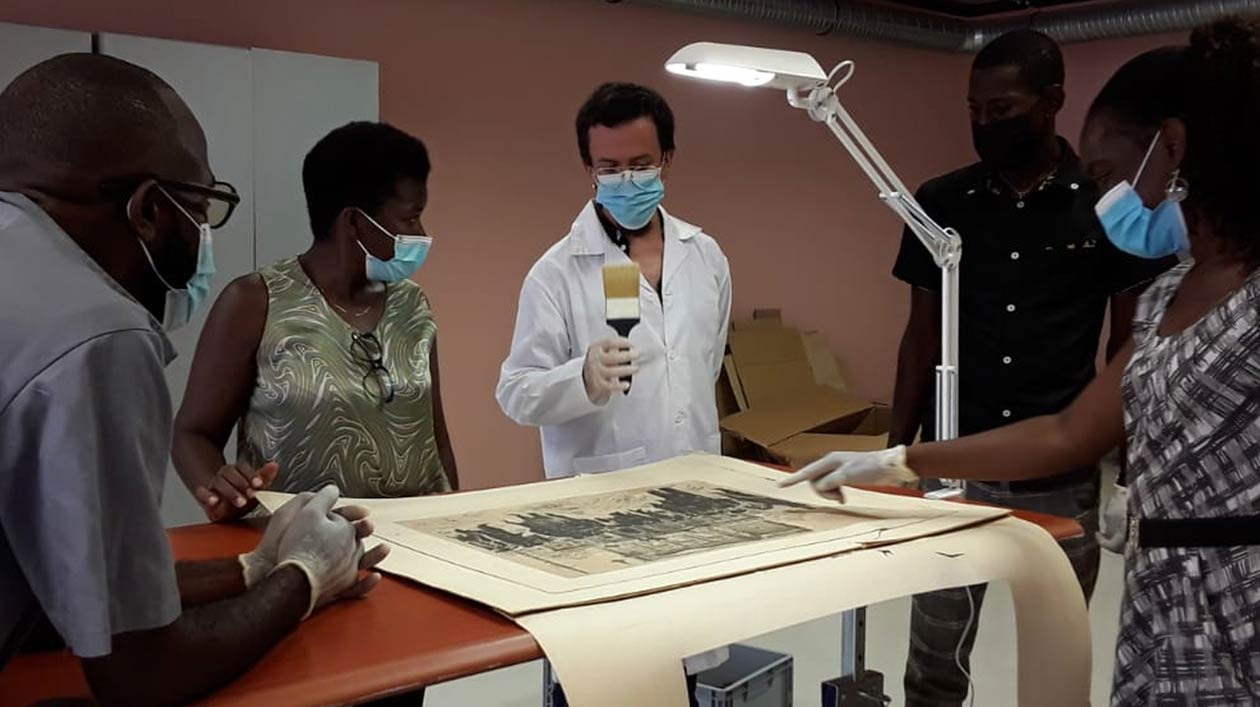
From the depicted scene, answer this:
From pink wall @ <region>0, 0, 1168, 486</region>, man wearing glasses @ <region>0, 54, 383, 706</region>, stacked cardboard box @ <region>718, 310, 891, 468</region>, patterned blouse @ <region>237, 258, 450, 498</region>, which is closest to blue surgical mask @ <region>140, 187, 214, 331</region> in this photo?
man wearing glasses @ <region>0, 54, 383, 706</region>

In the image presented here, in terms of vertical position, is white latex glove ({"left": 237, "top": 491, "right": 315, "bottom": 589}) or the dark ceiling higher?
the dark ceiling

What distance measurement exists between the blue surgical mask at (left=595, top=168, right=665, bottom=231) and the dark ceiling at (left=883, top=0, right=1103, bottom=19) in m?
3.97

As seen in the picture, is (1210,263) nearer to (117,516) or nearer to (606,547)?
(606,547)

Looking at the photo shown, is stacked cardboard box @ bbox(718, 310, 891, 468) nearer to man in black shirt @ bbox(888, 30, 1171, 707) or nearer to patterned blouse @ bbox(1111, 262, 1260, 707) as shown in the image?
man in black shirt @ bbox(888, 30, 1171, 707)

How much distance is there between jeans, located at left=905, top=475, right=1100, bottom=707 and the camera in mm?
2020

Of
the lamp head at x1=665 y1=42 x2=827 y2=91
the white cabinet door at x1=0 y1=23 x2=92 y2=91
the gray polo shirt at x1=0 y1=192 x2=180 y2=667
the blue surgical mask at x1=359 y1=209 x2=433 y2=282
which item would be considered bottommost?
the gray polo shirt at x1=0 y1=192 x2=180 y2=667

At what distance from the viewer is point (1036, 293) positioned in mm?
2104

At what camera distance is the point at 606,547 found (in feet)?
4.28

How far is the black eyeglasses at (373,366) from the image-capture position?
1.82 metres

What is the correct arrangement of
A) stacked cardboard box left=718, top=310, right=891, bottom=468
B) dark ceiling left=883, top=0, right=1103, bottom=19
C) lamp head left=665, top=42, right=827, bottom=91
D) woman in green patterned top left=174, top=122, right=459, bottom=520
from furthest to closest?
1. dark ceiling left=883, top=0, right=1103, bottom=19
2. stacked cardboard box left=718, top=310, right=891, bottom=468
3. woman in green patterned top left=174, top=122, right=459, bottom=520
4. lamp head left=665, top=42, right=827, bottom=91

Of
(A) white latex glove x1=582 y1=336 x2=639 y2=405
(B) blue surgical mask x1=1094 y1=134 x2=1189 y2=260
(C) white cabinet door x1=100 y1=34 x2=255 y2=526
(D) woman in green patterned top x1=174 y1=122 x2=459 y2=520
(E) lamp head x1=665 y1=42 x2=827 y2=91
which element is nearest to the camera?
(B) blue surgical mask x1=1094 y1=134 x2=1189 y2=260

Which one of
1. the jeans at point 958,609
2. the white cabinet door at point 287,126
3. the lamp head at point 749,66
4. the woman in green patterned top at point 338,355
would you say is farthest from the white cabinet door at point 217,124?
the jeans at point 958,609

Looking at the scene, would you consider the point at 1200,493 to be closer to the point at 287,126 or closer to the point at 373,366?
the point at 373,366

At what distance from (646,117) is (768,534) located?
3.42 ft
